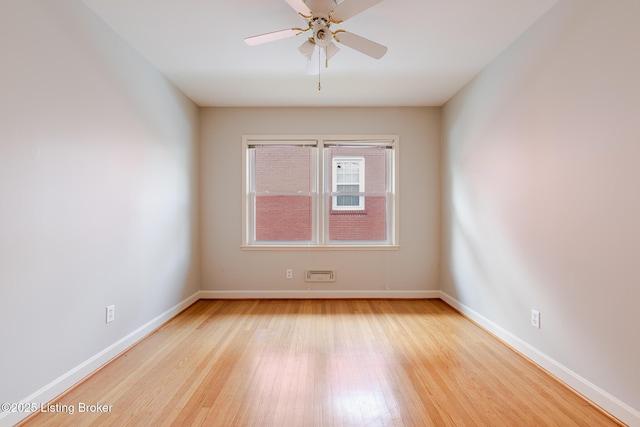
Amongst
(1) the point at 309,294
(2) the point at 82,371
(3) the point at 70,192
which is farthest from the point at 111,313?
(1) the point at 309,294

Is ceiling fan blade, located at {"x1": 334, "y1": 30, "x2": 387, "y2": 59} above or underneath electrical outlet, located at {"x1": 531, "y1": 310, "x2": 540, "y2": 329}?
above

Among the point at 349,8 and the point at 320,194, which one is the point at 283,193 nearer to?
the point at 320,194

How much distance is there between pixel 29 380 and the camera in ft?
5.79

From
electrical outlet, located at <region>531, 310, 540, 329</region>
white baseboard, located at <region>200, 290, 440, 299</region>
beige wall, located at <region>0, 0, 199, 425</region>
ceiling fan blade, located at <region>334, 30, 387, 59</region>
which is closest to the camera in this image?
beige wall, located at <region>0, 0, 199, 425</region>

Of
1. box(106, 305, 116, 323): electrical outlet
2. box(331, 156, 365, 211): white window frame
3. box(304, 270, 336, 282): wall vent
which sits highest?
box(331, 156, 365, 211): white window frame

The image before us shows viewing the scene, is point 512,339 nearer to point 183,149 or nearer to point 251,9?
point 251,9

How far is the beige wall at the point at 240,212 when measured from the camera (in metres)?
4.20

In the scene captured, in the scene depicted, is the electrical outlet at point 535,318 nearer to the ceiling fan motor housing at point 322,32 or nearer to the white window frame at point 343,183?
the white window frame at point 343,183

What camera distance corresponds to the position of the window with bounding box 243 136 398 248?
14.0 ft

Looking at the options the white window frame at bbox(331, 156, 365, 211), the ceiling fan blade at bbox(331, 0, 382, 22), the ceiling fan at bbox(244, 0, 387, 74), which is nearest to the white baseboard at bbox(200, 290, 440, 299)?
the white window frame at bbox(331, 156, 365, 211)

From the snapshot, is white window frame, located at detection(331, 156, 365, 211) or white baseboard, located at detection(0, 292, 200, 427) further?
white window frame, located at detection(331, 156, 365, 211)

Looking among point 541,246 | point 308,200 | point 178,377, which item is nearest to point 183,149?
point 308,200

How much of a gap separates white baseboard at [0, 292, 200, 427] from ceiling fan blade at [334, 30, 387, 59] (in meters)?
2.81

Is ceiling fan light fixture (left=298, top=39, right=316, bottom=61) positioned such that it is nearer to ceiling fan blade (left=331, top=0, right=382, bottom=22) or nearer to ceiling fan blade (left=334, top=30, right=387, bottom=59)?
ceiling fan blade (left=334, top=30, right=387, bottom=59)
